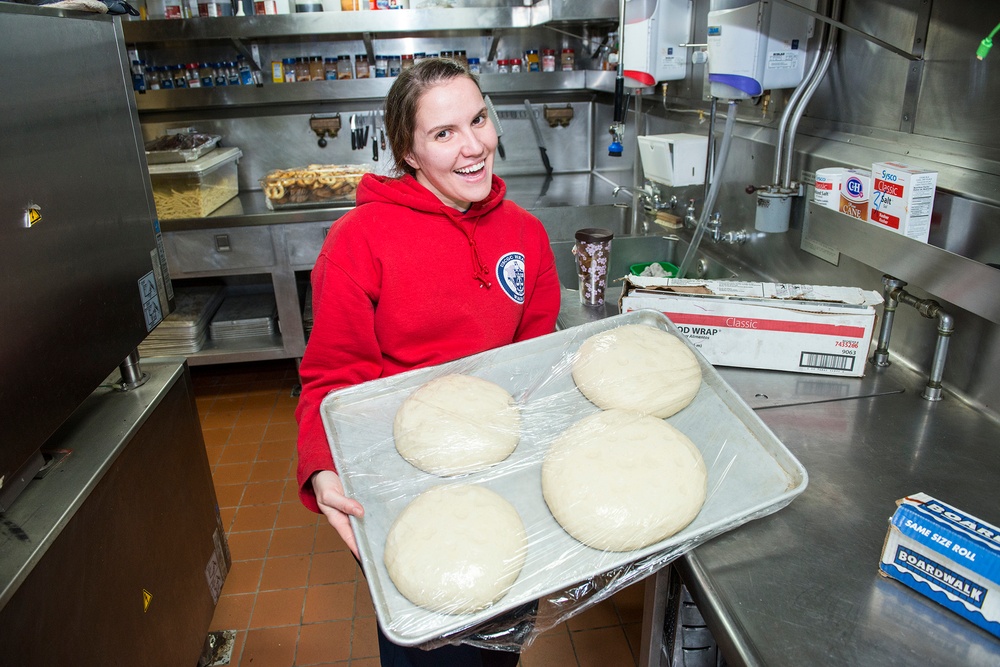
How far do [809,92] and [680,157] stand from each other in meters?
0.50

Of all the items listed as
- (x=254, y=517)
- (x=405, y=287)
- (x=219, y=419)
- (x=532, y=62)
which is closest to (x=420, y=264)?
(x=405, y=287)

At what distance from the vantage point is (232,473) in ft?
8.44

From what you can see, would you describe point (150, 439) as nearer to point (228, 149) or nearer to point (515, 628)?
point (515, 628)

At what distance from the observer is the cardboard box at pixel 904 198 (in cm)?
116

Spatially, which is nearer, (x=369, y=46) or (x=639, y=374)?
(x=639, y=374)

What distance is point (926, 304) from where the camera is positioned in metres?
1.21

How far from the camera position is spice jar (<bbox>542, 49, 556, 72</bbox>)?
3.38 metres

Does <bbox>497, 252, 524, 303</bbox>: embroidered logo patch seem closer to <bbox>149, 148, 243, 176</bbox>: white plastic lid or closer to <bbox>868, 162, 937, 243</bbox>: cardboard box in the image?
<bbox>868, 162, 937, 243</bbox>: cardboard box

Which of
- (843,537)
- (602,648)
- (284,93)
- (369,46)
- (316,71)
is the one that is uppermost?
(369,46)

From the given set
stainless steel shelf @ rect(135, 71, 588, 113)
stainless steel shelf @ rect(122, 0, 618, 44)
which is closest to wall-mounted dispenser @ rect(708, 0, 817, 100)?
stainless steel shelf @ rect(122, 0, 618, 44)

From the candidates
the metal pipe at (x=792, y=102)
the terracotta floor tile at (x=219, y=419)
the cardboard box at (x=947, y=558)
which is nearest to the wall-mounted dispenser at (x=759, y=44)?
the metal pipe at (x=792, y=102)

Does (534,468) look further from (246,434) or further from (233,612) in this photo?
(246,434)

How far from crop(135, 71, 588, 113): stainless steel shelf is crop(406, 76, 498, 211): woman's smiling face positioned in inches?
87.0

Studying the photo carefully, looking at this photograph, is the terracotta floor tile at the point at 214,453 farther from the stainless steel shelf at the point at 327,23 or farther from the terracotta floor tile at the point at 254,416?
the stainless steel shelf at the point at 327,23
